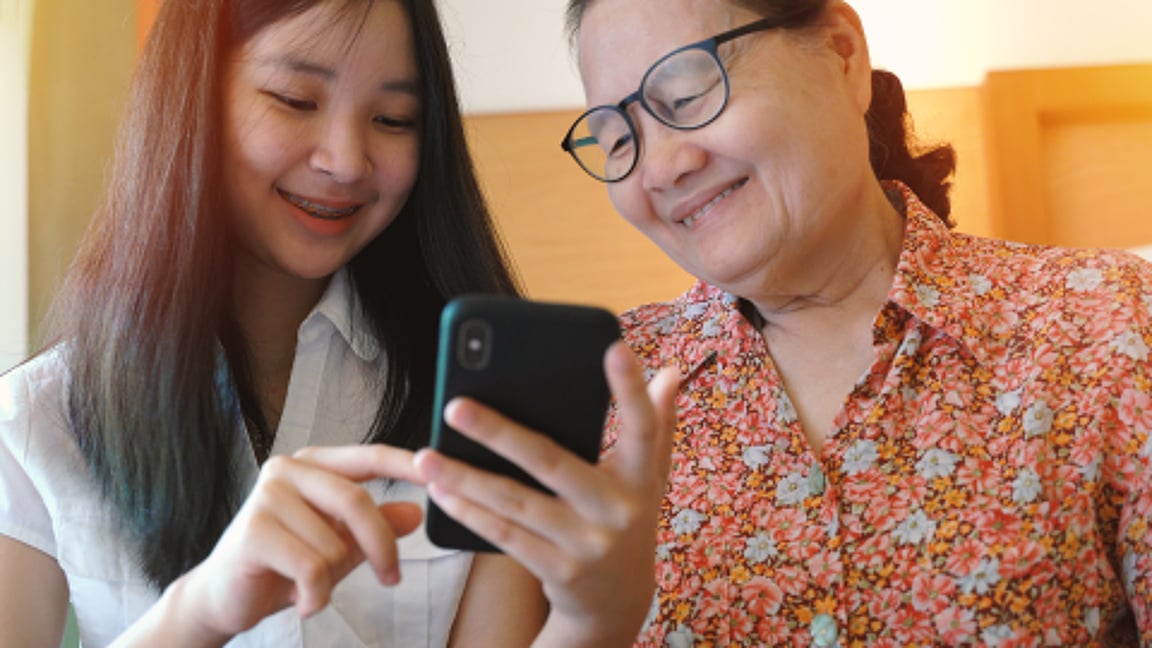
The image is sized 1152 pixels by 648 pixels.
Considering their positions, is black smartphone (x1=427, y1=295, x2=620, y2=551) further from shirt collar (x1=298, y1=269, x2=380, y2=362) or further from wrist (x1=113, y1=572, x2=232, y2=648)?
shirt collar (x1=298, y1=269, x2=380, y2=362)

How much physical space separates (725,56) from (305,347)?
58 cm

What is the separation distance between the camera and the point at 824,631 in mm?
1064

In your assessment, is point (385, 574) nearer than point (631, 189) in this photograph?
Yes

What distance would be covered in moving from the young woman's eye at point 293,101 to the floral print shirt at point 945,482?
0.52m

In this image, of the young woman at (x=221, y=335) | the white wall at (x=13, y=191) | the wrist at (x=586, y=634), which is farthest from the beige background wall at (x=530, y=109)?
the wrist at (x=586, y=634)

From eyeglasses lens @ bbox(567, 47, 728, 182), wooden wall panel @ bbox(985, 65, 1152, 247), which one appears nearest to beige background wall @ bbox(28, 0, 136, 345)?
eyeglasses lens @ bbox(567, 47, 728, 182)


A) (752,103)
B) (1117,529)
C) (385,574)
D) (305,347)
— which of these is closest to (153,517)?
(305,347)

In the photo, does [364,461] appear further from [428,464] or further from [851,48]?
[851,48]

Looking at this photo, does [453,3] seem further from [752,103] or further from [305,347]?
[752,103]

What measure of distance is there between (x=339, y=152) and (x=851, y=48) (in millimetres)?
556

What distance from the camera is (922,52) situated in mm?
2221

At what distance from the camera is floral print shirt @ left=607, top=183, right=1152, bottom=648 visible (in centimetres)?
104

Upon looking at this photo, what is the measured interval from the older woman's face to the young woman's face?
0.78ft

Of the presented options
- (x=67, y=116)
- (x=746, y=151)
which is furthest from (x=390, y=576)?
(x=67, y=116)
